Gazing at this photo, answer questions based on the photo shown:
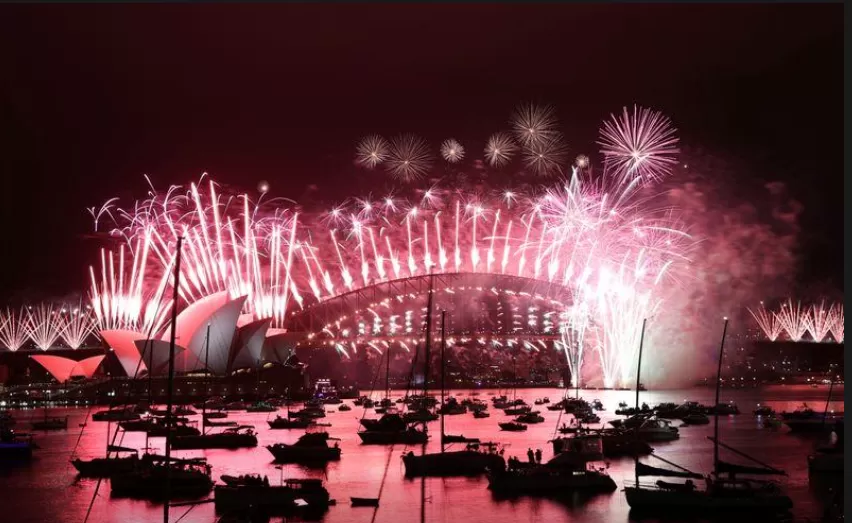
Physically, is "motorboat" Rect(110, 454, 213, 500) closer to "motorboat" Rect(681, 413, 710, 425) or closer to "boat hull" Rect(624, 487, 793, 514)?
"boat hull" Rect(624, 487, 793, 514)

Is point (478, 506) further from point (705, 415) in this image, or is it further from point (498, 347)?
point (498, 347)

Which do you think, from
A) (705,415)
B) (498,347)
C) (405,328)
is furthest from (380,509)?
(498,347)

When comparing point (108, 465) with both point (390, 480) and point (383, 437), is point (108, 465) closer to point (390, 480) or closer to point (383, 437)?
point (390, 480)

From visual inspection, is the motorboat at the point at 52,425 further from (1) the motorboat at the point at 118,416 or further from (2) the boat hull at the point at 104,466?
(2) the boat hull at the point at 104,466

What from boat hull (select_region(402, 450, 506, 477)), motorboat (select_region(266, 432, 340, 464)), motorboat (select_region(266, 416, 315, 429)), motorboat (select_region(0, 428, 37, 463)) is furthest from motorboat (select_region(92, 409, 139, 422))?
boat hull (select_region(402, 450, 506, 477))

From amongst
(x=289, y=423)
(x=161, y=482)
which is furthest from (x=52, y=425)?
(x=161, y=482)

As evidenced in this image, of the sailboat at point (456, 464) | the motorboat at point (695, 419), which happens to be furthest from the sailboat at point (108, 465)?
the motorboat at point (695, 419)
